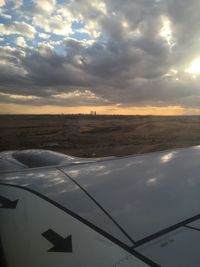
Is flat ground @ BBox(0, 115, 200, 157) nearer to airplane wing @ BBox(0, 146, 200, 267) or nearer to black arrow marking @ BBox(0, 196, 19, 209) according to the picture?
airplane wing @ BBox(0, 146, 200, 267)

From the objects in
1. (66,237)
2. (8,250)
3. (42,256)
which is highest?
(66,237)

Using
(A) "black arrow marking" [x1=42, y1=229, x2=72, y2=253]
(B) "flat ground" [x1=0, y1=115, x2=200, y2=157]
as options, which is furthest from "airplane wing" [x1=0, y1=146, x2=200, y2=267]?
(B) "flat ground" [x1=0, y1=115, x2=200, y2=157]

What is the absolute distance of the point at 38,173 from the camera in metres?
3.12

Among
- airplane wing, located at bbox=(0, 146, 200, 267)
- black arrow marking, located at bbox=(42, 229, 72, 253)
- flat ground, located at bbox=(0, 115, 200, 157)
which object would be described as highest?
airplane wing, located at bbox=(0, 146, 200, 267)

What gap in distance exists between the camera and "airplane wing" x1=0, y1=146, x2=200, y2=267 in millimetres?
1390

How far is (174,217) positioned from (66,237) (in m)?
0.70

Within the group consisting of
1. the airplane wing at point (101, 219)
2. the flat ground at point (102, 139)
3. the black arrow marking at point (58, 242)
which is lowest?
the flat ground at point (102, 139)

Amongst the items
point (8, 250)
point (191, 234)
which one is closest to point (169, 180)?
point (191, 234)

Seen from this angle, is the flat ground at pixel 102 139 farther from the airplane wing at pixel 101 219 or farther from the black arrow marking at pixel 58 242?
the black arrow marking at pixel 58 242

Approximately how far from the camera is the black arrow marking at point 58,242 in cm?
156

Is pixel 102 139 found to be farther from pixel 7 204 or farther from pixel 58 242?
pixel 58 242

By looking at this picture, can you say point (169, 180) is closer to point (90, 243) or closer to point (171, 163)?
point (171, 163)

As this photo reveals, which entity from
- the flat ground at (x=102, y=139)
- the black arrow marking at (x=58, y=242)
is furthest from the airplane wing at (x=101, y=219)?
the flat ground at (x=102, y=139)

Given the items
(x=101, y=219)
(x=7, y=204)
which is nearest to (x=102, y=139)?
(x=7, y=204)
